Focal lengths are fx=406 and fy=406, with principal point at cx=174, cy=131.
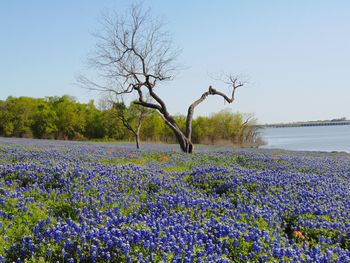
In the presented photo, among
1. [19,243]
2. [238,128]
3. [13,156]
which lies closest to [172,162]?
[13,156]

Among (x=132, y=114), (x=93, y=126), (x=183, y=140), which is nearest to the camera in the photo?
Result: (x=183, y=140)

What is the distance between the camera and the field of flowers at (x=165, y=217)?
3863mm

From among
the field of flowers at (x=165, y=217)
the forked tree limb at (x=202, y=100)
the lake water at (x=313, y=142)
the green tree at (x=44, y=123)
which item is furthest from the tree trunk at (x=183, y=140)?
the green tree at (x=44, y=123)

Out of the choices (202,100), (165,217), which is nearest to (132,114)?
Result: (202,100)

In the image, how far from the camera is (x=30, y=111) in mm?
67688

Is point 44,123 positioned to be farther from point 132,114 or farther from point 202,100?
point 202,100

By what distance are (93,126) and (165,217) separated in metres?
66.8

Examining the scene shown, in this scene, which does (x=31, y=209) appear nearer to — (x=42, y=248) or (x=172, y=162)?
(x=42, y=248)

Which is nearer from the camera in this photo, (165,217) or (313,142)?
(165,217)

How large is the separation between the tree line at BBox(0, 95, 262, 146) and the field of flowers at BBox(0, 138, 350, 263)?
185ft

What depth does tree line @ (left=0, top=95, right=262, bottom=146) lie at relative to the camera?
65438mm

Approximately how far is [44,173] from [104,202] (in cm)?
231

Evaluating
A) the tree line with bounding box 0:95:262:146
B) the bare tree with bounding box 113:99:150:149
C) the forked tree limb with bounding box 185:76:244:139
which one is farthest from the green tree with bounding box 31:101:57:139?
the forked tree limb with bounding box 185:76:244:139

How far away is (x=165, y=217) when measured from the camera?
514 centimetres
